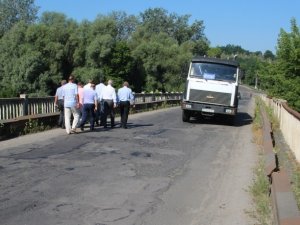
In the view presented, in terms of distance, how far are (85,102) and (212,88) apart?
22.8 ft

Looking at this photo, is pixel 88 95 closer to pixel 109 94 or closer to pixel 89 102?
pixel 89 102

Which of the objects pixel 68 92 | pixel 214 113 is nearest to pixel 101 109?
pixel 68 92

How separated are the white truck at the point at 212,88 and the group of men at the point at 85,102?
4082 millimetres

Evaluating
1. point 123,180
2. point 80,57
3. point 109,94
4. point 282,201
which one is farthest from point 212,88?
point 80,57

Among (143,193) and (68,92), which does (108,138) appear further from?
(143,193)

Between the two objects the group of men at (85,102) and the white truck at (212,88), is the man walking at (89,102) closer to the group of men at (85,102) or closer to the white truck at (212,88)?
the group of men at (85,102)

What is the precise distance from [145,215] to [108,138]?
28.0ft

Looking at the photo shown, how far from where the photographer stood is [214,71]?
897 inches

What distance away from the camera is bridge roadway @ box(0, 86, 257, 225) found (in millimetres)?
6859

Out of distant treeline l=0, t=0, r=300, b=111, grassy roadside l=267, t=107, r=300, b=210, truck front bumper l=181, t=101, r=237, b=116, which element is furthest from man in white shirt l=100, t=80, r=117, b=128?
distant treeline l=0, t=0, r=300, b=111

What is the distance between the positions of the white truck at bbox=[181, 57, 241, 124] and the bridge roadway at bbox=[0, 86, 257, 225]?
680 cm

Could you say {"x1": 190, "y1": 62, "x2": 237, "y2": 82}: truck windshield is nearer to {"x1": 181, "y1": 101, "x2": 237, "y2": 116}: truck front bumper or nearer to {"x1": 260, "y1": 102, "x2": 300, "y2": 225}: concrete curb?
{"x1": 181, "y1": 101, "x2": 237, "y2": 116}: truck front bumper

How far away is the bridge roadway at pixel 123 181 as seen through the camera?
22.5 feet

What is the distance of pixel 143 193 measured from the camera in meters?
8.20
